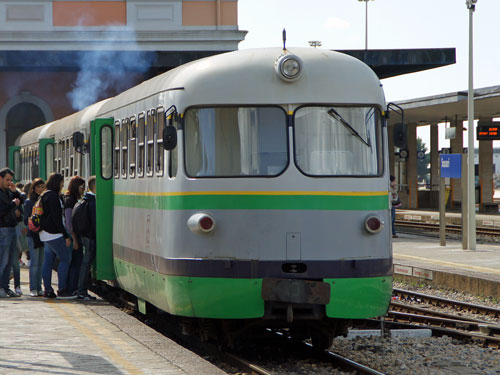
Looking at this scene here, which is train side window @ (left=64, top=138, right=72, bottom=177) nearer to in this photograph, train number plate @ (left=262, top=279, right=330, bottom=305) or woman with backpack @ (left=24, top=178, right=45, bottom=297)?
woman with backpack @ (left=24, top=178, right=45, bottom=297)

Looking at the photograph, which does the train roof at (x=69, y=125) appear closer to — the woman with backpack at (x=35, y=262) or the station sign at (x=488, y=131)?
the woman with backpack at (x=35, y=262)

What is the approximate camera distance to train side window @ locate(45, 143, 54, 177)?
19.5 meters

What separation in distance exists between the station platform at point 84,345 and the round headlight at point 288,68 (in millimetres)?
2658

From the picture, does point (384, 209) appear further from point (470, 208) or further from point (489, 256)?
point (470, 208)

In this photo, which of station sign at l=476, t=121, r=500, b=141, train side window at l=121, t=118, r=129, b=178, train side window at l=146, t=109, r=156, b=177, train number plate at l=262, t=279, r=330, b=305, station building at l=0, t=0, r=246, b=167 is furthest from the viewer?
station building at l=0, t=0, r=246, b=167

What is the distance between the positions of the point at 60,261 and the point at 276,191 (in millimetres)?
5060

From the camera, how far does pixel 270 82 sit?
970 cm

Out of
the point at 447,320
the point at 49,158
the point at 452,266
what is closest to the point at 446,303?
the point at 447,320

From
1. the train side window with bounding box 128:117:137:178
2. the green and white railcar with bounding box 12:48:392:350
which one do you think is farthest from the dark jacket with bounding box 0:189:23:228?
the green and white railcar with bounding box 12:48:392:350

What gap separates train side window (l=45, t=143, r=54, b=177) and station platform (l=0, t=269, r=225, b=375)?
24.4 feet

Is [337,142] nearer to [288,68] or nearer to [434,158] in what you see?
[288,68]

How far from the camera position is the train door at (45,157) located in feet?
64.1

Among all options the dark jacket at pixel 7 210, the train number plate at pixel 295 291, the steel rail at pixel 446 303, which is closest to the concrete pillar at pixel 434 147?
the steel rail at pixel 446 303

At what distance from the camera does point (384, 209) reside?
9805 millimetres
